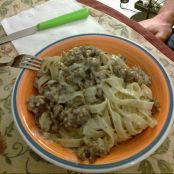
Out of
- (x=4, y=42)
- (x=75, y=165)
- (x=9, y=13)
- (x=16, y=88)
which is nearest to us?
(x=75, y=165)

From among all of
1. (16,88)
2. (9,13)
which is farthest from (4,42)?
(16,88)

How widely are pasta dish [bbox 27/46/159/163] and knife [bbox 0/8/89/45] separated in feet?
0.81

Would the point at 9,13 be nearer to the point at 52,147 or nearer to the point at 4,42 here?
the point at 4,42

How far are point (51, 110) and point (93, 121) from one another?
0.10m

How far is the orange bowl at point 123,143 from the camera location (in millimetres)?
576

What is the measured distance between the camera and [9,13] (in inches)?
40.9

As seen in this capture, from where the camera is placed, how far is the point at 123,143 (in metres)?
0.65

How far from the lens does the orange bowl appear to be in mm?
576

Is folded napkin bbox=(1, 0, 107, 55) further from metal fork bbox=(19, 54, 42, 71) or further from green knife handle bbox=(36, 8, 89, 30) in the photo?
metal fork bbox=(19, 54, 42, 71)

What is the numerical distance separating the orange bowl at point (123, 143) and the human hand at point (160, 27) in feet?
1.12

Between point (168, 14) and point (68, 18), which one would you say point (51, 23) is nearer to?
point (68, 18)

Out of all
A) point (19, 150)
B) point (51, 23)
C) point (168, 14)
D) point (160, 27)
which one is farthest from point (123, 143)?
point (168, 14)

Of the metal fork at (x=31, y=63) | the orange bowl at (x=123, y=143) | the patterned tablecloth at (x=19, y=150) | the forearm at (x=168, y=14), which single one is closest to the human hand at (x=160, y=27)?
the forearm at (x=168, y=14)

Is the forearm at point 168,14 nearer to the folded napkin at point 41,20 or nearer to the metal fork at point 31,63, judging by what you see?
the folded napkin at point 41,20
